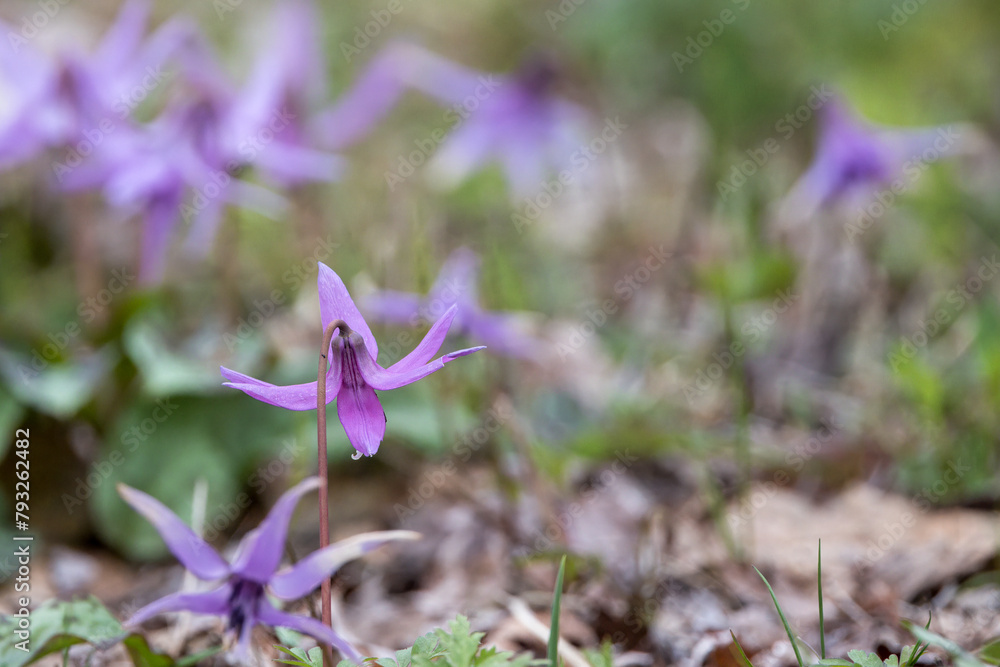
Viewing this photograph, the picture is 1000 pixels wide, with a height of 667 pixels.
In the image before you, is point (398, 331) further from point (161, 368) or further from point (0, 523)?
point (0, 523)

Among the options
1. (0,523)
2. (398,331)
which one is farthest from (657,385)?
(0,523)

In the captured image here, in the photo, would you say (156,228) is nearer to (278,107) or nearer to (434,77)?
(278,107)

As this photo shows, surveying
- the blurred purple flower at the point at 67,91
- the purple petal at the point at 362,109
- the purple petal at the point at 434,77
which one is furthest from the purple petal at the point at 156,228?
the purple petal at the point at 434,77

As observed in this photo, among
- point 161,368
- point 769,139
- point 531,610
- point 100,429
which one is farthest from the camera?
point 769,139

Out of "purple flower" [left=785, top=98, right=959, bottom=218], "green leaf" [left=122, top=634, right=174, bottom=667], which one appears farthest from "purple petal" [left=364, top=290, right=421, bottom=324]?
"purple flower" [left=785, top=98, right=959, bottom=218]

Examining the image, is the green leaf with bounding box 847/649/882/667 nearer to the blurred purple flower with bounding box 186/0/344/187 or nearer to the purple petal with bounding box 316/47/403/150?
the blurred purple flower with bounding box 186/0/344/187

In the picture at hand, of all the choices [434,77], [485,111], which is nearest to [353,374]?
[434,77]

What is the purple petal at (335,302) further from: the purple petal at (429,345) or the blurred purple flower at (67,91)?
the blurred purple flower at (67,91)

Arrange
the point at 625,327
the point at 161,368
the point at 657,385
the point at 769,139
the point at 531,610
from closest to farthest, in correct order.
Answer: the point at 531,610 < the point at 161,368 < the point at 657,385 < the point at 625,327 < the point at 769,139
